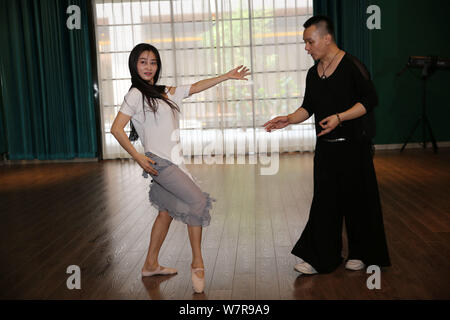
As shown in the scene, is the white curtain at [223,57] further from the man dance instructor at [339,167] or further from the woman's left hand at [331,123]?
the woman's left hand at [331,123]

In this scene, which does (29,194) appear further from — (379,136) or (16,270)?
(379,136)

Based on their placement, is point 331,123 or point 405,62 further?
point 405,62

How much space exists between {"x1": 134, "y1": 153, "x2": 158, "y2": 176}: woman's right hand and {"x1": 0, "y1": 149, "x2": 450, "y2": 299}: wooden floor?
646 millimetres

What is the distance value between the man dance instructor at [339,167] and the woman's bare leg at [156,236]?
76cm

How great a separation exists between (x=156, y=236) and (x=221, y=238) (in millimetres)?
847

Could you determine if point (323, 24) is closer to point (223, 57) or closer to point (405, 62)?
point (223, 57)

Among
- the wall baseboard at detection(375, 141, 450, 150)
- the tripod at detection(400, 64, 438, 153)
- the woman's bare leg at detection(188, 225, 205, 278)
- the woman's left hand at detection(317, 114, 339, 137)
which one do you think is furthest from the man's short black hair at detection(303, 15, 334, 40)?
the wall baseboard at detection(375, 141, 450, 150)

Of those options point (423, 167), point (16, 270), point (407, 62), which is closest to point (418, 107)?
point (407, 62)

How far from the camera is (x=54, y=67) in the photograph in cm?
792

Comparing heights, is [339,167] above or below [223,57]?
below

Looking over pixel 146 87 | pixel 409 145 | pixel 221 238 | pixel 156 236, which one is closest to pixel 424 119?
pixel 409 145

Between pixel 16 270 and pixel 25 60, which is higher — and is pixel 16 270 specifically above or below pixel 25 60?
below

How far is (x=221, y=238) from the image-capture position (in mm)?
3654

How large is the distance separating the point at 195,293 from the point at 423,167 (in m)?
4.35
